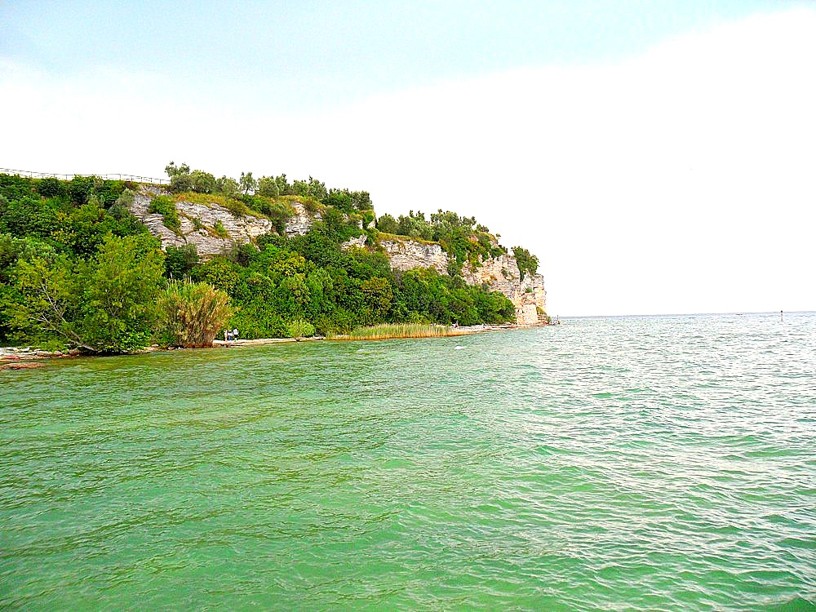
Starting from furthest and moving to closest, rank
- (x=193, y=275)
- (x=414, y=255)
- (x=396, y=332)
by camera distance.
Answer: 1. (x=414, y=255)
2. (x=396, y=332)
3. (x=193, y=275)

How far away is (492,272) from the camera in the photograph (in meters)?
106

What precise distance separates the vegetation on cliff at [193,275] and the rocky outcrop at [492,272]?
13.5 ft

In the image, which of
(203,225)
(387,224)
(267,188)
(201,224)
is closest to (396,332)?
(203,225)

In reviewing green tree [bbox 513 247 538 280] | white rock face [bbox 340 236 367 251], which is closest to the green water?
white rock face [bbox 340 236 367 251]

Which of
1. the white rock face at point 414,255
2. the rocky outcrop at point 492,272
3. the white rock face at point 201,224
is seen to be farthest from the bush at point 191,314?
the rocky outcrop at point 492,272

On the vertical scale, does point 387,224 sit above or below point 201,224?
above

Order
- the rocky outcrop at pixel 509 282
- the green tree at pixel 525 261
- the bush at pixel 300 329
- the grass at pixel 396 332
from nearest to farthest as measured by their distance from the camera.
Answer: the bush at pixel 300 329 → the grass at pixel 396 332 → the rocky outcrop at pixel 509 282 → the green tree at pixel 525 261

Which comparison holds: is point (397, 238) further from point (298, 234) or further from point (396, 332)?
point (396, 332)

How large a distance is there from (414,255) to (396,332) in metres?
29.1

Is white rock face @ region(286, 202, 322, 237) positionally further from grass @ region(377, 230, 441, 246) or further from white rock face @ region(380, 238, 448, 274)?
white rock face @ region(380, 238, 448, 274)

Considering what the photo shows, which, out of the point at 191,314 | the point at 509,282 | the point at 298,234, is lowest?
the point at 191,314

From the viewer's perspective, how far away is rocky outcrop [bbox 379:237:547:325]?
286ft

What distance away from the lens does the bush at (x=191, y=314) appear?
41031 millimetres

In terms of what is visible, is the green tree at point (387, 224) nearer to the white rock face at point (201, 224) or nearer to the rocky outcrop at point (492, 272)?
the rocky outcrop at point (492, 272)
